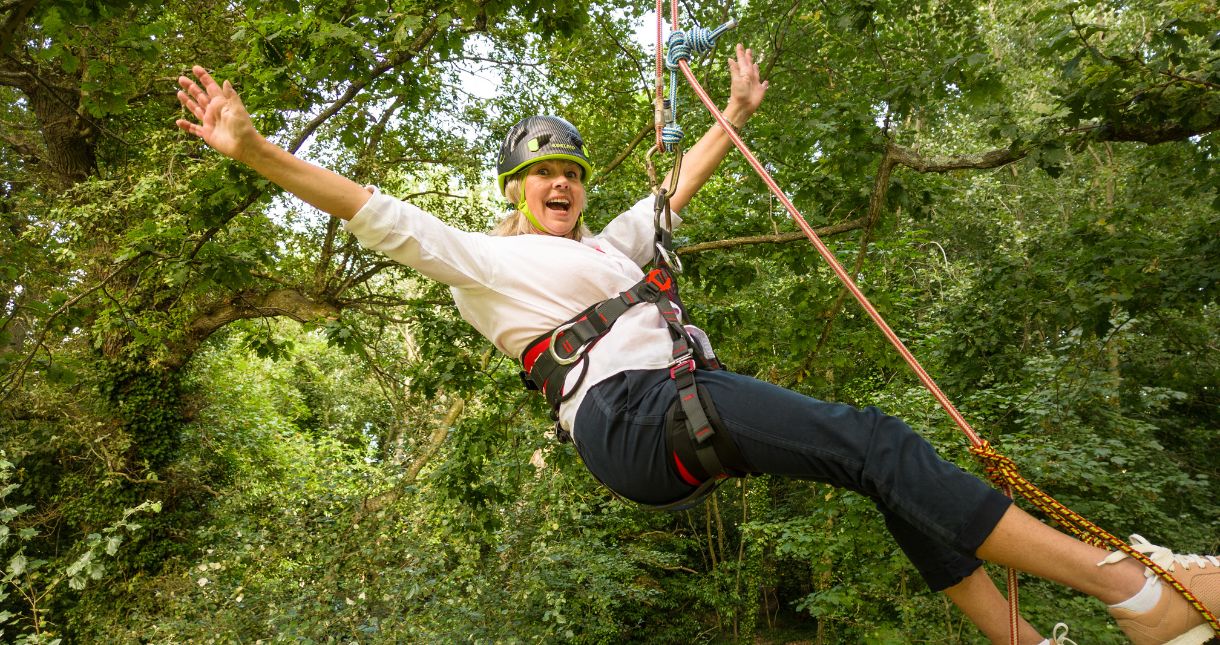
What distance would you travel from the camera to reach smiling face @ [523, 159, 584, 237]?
2.34 m

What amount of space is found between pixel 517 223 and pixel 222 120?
2.93ft

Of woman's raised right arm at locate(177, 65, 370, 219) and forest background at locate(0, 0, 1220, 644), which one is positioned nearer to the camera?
woman's raised right arm at locate(177, 65, 370, 219)

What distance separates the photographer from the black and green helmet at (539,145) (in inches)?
94.4

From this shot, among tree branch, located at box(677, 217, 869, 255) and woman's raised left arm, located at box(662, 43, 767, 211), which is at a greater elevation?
tree branch, located at box(677, 217, 869, 255)

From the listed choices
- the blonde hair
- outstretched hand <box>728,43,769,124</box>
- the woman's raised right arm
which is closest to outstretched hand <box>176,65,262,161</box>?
the woman's raised right arm

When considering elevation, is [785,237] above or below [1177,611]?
above

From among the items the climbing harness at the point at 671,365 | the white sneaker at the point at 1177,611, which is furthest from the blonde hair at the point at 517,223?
the white sneaker at the point at 1177,611

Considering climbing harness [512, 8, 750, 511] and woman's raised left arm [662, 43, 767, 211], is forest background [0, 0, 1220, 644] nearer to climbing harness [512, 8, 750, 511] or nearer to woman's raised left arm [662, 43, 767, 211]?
woman's raised left arm [662, 43, 767, 211]

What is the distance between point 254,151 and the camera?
1711 millimetres

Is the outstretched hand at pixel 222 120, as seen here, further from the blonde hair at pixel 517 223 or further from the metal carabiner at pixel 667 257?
the metal carabiner at pixel 667 257

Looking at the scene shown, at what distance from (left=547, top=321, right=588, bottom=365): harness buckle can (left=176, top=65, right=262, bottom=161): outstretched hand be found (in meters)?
0.82

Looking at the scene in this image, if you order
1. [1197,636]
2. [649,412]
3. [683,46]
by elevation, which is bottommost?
[1197,636]

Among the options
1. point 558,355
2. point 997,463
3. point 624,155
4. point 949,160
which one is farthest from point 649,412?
point 624,155

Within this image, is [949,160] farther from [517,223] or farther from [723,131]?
[517,223]
